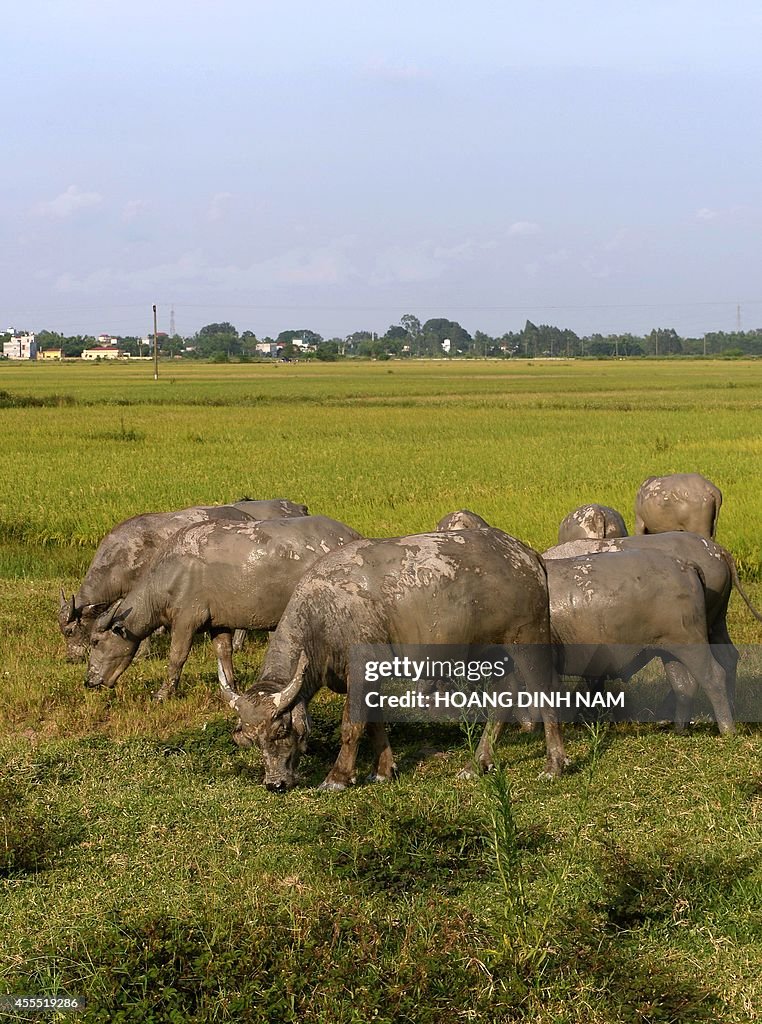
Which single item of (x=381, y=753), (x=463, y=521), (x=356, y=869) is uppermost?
(x=463, y=521)

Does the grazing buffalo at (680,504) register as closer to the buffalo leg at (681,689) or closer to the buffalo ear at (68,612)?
the buffalo leg at (681,689)

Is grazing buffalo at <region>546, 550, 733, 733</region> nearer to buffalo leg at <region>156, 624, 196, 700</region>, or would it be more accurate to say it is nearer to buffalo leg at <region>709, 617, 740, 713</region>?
buffalo leg at <region>709, 617, 740, 713</region>

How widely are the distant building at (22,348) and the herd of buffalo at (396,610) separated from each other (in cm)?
18282

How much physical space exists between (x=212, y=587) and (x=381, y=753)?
2360mm

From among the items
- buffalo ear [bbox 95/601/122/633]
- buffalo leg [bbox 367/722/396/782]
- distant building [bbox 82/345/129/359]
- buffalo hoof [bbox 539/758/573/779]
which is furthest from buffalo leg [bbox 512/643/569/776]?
distant building [bbox 82/345/129/359]

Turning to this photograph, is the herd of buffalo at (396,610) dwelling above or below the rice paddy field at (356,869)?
above

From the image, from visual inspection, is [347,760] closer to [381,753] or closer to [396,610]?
[381,753]

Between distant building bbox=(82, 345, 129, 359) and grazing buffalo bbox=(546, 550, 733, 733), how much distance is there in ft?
528

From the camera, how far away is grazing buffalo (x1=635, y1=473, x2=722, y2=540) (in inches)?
449

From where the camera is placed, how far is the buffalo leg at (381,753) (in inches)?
264

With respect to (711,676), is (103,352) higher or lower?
higher

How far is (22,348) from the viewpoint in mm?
188875

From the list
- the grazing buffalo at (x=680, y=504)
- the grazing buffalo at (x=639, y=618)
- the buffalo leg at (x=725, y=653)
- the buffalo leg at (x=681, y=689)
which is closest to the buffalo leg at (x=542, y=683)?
the grazing buffalo at (x=639, y=618)

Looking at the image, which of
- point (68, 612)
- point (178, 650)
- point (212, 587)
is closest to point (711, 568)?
point (212, 587)
